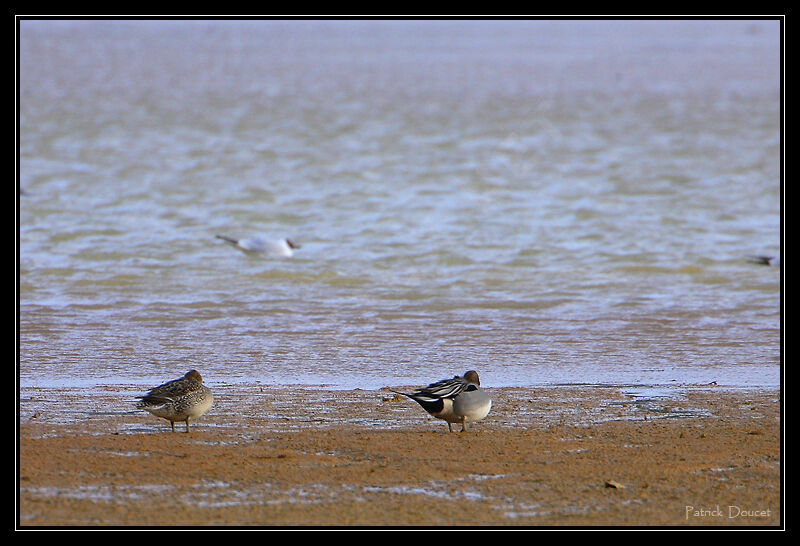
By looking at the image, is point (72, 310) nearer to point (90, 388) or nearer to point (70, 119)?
point (90, 388)

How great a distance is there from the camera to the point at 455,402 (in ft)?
20.2

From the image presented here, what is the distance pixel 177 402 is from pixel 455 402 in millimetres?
1509

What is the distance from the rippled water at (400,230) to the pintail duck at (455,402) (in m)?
1.21

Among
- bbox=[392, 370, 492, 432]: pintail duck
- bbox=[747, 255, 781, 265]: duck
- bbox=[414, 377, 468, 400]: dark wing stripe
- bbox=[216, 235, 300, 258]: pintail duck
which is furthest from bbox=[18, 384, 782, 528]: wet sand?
bbox=[216, 235, 300, 258]: pintail duck

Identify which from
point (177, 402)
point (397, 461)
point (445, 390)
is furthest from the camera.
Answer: point (445, 390)

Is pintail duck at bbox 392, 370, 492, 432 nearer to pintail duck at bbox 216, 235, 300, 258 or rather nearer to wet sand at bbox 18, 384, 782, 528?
wet sand at bbox 18, 384, 782, 528

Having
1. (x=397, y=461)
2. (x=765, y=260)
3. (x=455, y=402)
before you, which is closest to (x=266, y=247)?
(x=765, y=260)

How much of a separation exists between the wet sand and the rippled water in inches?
28.4

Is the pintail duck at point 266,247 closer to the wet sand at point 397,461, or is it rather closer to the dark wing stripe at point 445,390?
the wet sand at point 397,461

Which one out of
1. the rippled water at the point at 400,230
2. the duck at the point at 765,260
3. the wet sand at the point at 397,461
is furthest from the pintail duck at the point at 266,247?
the wet sand at the point at 397,461

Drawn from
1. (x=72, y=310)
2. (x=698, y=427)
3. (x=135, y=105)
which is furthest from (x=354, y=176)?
(x=698, y=427)

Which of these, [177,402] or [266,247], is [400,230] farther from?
[177,402]

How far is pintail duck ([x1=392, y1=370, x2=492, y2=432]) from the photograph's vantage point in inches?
243
